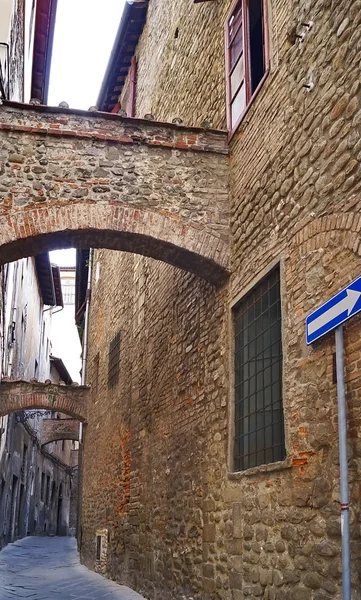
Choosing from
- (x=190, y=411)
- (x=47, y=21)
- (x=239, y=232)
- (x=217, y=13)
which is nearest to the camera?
(x=239, y=232)

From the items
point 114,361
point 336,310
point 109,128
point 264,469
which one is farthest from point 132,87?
point 336,310

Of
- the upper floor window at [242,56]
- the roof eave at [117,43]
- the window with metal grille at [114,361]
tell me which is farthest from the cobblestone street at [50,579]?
the roof eave at [117,43]

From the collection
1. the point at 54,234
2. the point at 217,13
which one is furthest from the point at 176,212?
the point at 217,13

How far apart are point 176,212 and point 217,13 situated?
9.34 feet

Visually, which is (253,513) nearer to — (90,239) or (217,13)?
(90,239)

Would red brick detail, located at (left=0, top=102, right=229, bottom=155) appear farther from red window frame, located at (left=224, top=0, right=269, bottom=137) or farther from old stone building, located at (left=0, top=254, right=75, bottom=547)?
old stone building, located at (left=0, top=254, right=75, bottom=547)

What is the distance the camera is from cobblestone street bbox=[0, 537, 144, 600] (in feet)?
28.4

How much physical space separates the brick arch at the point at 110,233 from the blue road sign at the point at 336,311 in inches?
98.8

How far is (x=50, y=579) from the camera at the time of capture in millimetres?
10945

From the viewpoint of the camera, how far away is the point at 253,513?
508 centimetres

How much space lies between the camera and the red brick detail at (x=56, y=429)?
23562 mm

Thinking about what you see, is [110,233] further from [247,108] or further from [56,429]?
[56,429]

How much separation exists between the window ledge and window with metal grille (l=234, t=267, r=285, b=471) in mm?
103

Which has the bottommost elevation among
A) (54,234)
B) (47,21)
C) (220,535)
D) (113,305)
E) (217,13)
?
(220,535)
